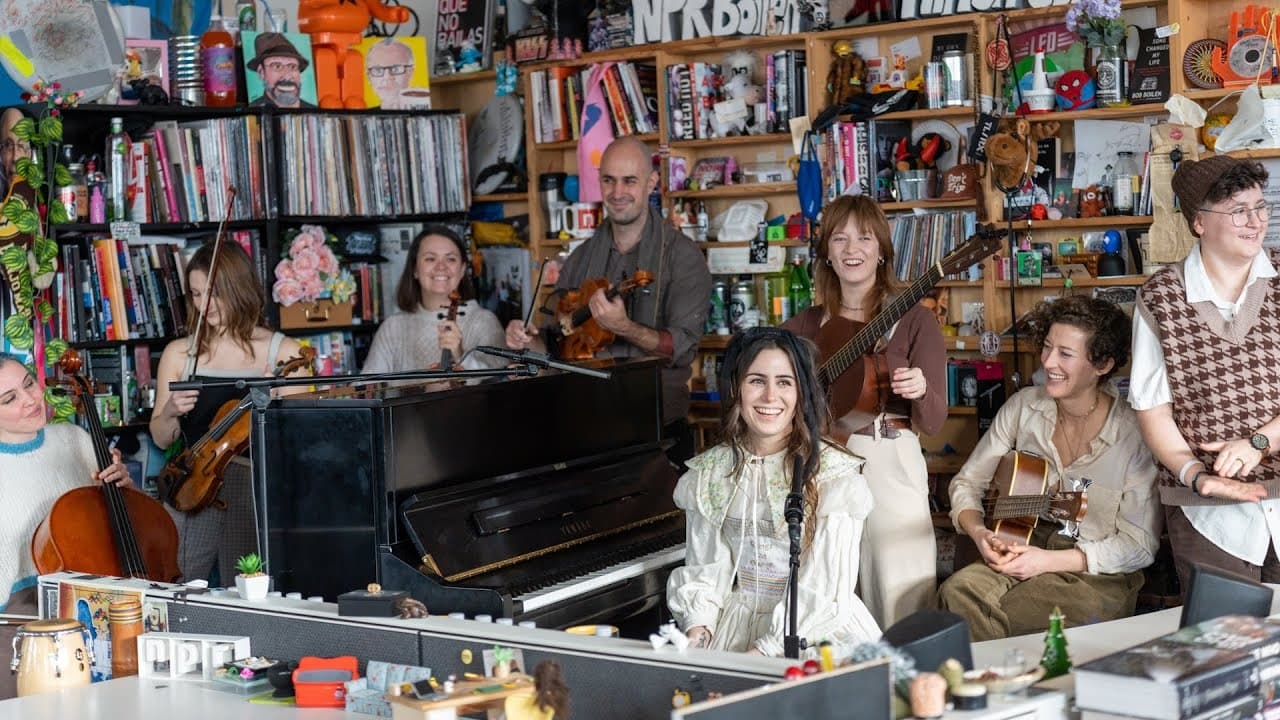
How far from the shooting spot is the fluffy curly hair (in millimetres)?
3963

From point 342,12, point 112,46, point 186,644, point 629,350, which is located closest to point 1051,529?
point 629,350

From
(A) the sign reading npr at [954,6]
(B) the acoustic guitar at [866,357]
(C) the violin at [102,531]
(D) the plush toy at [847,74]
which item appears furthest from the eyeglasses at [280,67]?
(B) the acoustic guitar at [866,357]

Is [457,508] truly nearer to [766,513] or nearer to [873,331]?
[766,513]

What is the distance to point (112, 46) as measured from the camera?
17.3 feet

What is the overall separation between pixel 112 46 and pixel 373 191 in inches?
41.1

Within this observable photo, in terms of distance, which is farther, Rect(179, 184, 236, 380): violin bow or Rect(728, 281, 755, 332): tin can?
Rect(728, 281, 755, 332): tin can

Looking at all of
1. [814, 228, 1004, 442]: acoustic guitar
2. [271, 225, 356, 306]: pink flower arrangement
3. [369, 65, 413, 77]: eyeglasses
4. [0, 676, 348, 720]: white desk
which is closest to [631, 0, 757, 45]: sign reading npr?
[369, 65, 413, 77]: eyeglasses

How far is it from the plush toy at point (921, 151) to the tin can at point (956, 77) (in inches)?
6.1

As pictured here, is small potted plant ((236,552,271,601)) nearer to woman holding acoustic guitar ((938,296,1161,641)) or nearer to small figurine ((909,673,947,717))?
small figurine ((909,673,947,717))

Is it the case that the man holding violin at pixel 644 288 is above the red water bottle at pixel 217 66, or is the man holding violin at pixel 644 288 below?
below

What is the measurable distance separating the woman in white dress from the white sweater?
1.71 metres

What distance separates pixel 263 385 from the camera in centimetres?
301

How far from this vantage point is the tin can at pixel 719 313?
5.74 meters

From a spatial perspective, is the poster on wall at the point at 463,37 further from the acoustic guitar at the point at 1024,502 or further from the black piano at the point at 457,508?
the acoustic guitar at the point at 1024,502
